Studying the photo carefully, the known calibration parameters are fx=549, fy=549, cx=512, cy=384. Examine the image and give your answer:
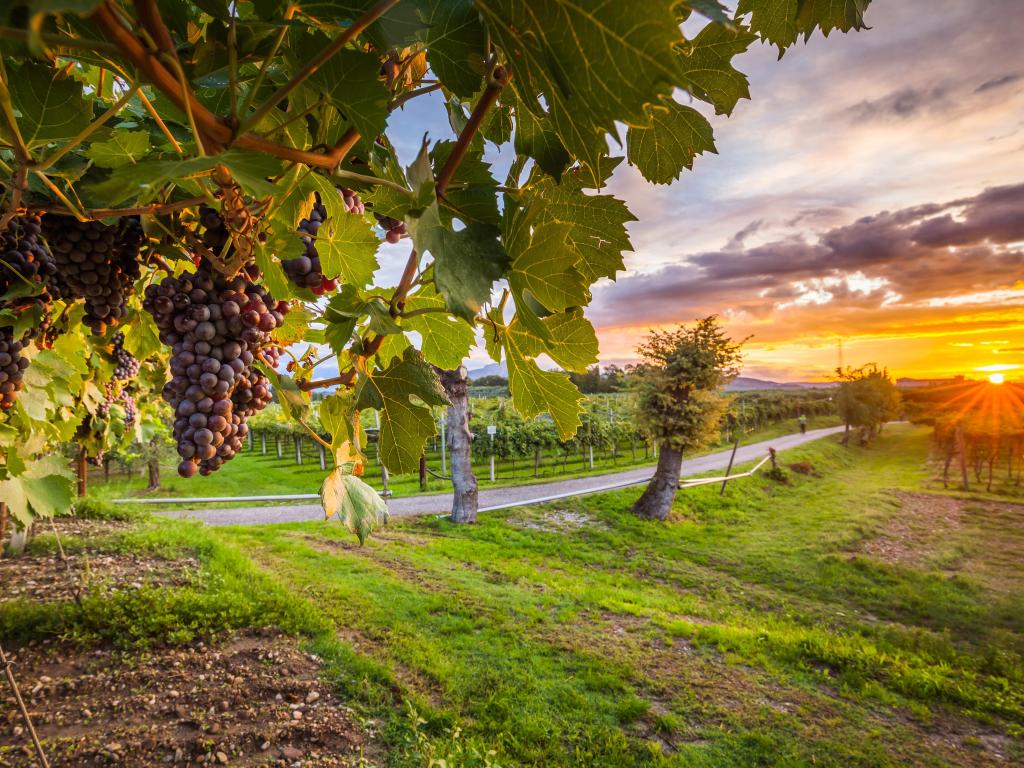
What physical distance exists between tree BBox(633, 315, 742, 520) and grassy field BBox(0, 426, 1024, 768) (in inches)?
63.4

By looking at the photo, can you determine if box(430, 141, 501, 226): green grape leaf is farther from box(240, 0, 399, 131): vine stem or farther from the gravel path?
the gravel path

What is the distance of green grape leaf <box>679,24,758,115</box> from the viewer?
85 centimetres

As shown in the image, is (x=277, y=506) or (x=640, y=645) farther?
(x=277, y=506)

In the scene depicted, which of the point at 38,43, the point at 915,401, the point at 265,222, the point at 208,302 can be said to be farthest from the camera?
the point at 915,401

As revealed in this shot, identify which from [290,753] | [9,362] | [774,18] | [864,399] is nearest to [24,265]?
[9,362]

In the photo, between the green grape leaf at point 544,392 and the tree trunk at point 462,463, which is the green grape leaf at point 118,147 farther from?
the tree trunk at point 462,463

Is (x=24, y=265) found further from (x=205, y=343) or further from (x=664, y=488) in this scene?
(x=664, y=488)

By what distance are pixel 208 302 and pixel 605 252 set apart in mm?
667

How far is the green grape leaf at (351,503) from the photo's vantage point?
1164mm

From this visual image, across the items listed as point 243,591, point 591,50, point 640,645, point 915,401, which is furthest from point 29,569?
point 915,401

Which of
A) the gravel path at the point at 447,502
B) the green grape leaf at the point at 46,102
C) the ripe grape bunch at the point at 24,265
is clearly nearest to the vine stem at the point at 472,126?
the green grape leaf at the point at 46,102

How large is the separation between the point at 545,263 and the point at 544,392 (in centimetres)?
36

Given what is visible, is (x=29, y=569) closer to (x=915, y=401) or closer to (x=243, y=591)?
(x=243, y=591)

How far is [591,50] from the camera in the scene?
1.32 ft
